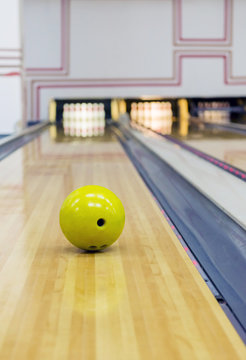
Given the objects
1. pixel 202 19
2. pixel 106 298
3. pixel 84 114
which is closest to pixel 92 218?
pixel 106 298

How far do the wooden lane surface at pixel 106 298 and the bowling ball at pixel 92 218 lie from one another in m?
0.04

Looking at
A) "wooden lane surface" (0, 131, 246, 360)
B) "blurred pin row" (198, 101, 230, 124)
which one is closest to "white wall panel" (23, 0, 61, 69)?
"blurred pin row" (198, 101, 230, 124)

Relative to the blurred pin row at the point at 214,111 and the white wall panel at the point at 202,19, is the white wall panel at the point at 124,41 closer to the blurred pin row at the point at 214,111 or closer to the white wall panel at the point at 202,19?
the white wall panel at the point at 202,19

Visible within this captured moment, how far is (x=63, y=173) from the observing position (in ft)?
8.92

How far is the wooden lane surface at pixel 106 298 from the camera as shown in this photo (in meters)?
0.81

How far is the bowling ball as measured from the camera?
1247mm

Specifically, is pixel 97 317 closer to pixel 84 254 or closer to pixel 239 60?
pixel 84 254

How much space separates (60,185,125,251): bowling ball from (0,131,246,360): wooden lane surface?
0.04 meters

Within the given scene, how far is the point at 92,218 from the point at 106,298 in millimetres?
264

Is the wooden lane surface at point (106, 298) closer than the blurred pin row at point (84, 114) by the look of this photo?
Yes

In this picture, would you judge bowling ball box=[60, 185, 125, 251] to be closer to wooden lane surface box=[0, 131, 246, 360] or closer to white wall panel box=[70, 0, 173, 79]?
wooden lane surface box=[0, 131, 246, 360]

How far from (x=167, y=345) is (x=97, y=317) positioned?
5.9 inches

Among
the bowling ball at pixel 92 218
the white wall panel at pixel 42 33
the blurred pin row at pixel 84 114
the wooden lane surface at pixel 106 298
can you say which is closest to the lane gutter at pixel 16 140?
the blurred pin row at pixel 84 114

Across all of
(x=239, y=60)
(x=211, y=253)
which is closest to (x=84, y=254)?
(x=211, y=253)
